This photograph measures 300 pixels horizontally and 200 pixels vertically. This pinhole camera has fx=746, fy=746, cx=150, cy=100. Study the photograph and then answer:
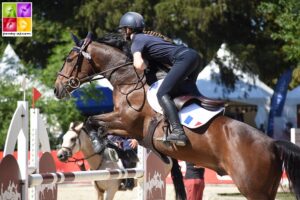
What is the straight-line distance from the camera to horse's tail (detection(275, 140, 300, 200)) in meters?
7.77

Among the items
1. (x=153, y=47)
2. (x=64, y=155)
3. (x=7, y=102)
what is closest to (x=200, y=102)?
(x=153, y=47)

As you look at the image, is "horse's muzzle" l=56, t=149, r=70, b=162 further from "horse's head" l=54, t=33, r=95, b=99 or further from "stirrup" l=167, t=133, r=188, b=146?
"stirrup" l=167, t=133, r=188, b=146

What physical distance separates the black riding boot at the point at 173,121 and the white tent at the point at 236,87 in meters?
17.0

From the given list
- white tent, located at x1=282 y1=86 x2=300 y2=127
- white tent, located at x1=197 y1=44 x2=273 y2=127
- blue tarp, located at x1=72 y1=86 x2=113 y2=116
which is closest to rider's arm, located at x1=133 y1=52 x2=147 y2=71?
blue tarp, located at x1=72 y1=86 x2=113 y2=116

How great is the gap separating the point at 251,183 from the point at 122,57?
Result: 2.24m

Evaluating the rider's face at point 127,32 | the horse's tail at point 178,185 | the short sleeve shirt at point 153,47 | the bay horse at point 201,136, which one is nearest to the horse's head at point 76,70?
the bay horse at point 201,136

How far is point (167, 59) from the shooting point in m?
8.38

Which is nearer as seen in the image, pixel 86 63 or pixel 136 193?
pixel 86 63

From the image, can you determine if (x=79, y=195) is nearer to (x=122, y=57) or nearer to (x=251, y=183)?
(x=122, y=57)

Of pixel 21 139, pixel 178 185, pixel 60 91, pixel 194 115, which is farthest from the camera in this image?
pixel 178 185

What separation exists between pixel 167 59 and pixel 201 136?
101 centimetres

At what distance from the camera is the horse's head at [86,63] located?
882cm

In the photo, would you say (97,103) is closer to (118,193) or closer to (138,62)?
(118,193)

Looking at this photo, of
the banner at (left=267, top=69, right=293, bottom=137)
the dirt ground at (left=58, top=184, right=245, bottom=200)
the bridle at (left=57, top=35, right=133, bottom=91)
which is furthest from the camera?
the banner at (left=267, top=69, right=293, bottom=137)
